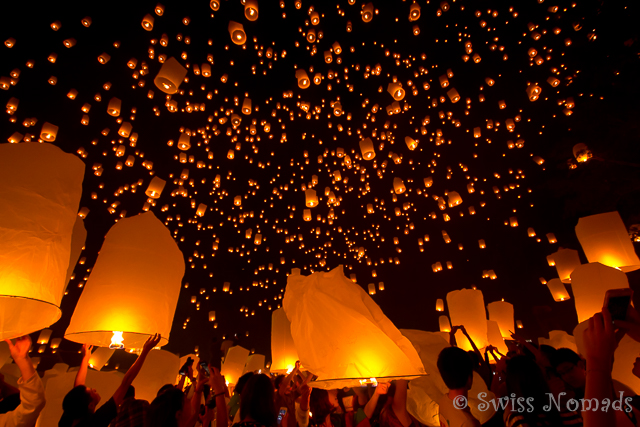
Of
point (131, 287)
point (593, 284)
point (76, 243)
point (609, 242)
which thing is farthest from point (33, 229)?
point (609, 242)

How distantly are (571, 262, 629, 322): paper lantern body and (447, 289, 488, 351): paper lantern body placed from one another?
162cm

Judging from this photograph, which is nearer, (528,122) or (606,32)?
(606,32)

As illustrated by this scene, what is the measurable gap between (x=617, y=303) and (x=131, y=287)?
2400mm

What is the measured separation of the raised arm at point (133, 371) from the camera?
1.87m

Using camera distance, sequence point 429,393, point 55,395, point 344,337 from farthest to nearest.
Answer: point 55,395 < point 429,393 < point 344,337

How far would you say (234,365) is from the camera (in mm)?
7711

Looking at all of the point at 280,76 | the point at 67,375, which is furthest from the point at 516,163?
the point at 67,375

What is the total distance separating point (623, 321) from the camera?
1069mm

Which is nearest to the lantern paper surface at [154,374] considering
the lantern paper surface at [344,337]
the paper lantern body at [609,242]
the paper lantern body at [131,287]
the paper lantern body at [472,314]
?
the paper lantern body at [131,287]

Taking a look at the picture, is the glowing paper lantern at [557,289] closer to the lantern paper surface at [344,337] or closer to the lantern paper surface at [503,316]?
the lantern paper surface at [503,316]

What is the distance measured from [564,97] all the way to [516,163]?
215cm

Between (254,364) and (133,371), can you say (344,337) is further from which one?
(254,364)

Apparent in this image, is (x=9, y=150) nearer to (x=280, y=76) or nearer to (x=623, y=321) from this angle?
(x=623, y=321)

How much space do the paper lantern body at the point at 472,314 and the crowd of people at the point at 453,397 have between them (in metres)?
2.84
